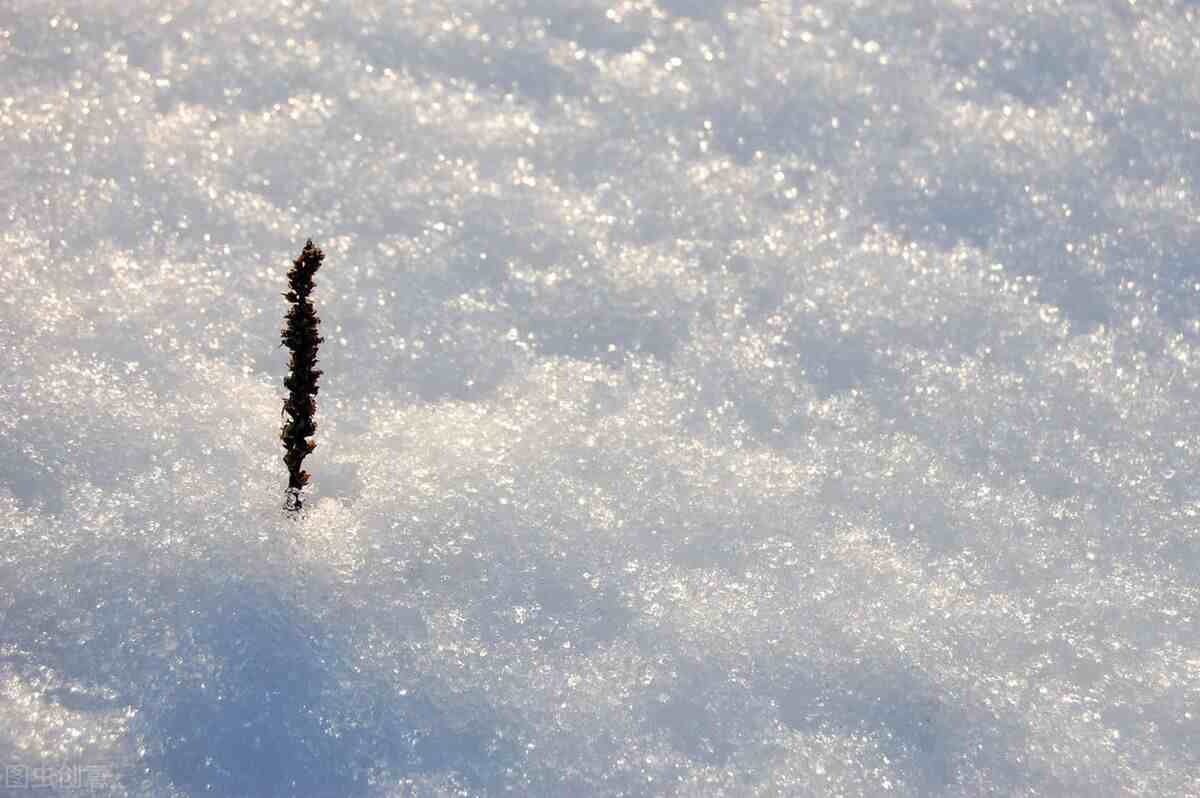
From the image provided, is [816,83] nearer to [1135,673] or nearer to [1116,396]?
[1116,396]

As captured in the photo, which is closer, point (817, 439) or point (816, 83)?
point (817, 439)

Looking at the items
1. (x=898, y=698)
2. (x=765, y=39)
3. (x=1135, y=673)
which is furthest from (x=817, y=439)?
(x=765, y=39)

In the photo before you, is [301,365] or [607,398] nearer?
[301,365]

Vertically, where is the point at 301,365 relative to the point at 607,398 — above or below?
above

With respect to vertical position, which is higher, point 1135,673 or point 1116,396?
point 1116,396

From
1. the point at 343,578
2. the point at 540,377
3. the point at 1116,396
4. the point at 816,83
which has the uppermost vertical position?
the point at 816,83

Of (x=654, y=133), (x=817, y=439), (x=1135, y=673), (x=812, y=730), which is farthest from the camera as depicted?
(x=654, y=133)

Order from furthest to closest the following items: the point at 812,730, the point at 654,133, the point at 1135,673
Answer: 1. the point at 654,133
2. the point at 1135,673
3. the point at 812,730

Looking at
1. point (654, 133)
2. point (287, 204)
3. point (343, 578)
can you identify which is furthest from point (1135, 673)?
point (287, 204)
